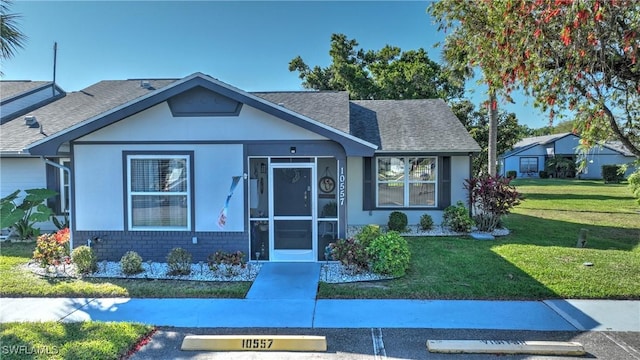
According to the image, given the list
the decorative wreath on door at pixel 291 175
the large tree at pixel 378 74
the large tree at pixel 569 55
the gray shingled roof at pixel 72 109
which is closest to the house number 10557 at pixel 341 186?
the decorative wreath on door at pixel 291 175

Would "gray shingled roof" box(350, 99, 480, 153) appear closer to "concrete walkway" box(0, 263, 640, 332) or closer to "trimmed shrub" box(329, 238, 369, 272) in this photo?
"trimmed shrub" box(329, 238, 369, 272)

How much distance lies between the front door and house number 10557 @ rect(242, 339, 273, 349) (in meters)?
4.04

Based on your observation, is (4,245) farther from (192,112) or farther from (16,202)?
(192,112)

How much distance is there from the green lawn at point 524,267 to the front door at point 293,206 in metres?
1.90

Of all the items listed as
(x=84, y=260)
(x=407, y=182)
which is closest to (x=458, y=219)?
(x=407, y=182)

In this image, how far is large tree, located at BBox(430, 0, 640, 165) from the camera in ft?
16.1

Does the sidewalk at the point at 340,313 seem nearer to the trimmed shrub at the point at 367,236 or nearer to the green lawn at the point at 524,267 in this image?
the green lawn at the point at 524,267

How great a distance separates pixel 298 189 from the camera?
914 centimetres

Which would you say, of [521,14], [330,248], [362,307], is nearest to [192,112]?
[330,248]

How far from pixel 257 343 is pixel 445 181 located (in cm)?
995

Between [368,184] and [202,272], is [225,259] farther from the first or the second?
[368,184]

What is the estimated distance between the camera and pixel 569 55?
553 cm

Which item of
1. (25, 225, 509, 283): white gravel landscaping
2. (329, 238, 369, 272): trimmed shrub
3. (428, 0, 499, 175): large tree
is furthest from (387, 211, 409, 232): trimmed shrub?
(428, 0, 499, 175): large tree

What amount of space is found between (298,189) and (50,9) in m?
9.80
